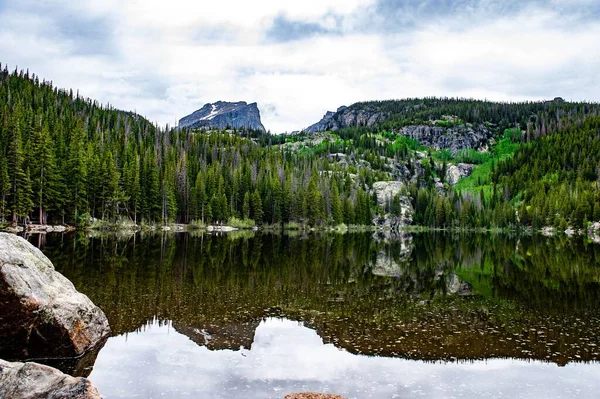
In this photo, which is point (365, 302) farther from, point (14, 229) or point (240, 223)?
point (240, 223)

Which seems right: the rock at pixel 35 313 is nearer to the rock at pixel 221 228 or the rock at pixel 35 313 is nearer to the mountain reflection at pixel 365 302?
the mountain reflection at pixel 365 302

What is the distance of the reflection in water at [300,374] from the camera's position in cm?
1357

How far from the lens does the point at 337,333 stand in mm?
19734

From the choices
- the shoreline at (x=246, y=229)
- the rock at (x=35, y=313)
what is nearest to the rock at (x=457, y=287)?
the rock at (x=35, y=313)

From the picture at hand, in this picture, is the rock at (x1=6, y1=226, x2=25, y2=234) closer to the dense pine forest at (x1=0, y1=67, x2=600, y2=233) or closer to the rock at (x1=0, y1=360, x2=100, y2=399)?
the dense pine forest at (x1=0, y1=67, x2=600, y2=233)

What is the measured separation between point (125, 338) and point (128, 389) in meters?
4.97

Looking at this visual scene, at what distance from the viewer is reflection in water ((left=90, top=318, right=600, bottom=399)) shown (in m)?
13.6

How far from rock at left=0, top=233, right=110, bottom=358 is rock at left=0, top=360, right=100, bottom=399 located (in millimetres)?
4465

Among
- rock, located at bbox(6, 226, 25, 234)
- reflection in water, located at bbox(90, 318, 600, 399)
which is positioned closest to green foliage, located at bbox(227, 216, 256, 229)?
rock, located at bbox(6, 226, 25, 234)

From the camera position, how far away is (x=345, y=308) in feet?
79.7

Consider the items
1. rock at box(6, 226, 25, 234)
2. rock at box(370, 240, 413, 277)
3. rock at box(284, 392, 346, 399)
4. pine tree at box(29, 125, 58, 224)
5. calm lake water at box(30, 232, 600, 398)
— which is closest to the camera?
rock at box(284, 392, 346, 399)

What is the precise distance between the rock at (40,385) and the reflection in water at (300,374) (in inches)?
115

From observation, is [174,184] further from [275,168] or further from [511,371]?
[511,371]

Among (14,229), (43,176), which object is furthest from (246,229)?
(14,229)
